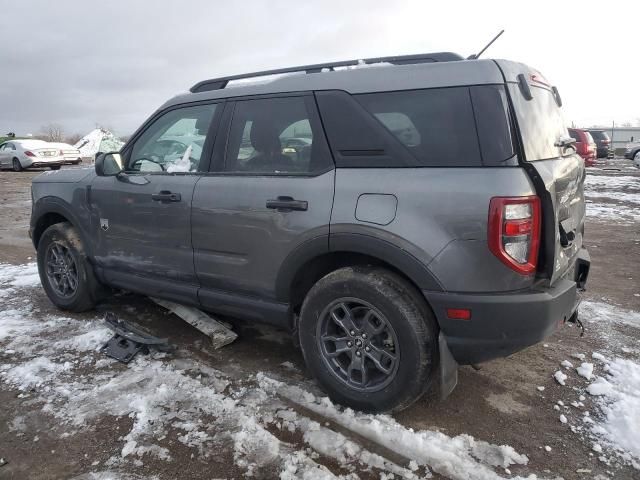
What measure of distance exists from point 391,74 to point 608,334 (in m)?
2.84

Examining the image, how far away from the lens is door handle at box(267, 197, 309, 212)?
2.90 m

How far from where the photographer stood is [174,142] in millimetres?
3805

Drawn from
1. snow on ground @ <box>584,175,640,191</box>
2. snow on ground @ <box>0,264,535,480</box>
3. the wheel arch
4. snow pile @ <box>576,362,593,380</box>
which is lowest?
snow on ground @ <box>0,264,535,480</box>

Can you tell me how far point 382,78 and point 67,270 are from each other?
3390 millimetres

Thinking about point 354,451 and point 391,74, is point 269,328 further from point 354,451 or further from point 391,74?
point 391,74

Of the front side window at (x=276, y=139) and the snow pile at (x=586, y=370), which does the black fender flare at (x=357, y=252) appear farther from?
the snow pile at (x=586, y=370)

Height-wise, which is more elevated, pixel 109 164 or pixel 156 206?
pixel 109 164

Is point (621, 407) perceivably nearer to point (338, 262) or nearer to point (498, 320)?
point (498, 320)

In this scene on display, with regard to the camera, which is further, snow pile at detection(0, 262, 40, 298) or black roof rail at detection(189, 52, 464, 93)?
snow pile at detection(0, 262, 40, 298)

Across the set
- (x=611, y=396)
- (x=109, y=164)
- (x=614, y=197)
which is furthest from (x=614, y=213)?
(x=109, y=164)

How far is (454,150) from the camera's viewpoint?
2506 mm

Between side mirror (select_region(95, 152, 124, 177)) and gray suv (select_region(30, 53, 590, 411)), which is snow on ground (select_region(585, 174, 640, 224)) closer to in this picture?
gray suv (select_region(30, 53, 590, 411))

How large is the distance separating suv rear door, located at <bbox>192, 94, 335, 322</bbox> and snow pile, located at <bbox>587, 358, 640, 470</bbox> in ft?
6.27

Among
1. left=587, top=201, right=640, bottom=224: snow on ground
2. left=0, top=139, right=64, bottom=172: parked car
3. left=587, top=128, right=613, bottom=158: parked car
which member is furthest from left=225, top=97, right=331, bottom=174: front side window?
left=587, top=128, right=613, bottom=158: parked car
